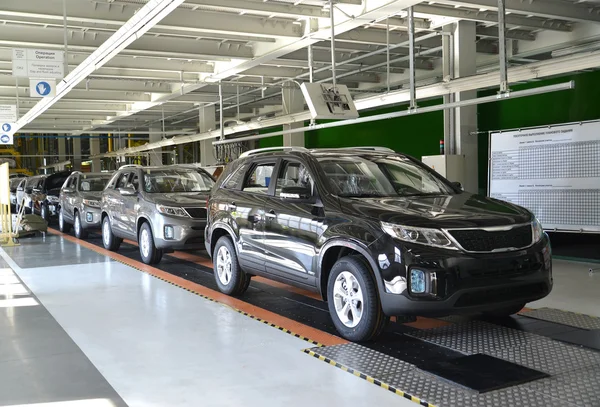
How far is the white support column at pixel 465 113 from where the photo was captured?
10352mm

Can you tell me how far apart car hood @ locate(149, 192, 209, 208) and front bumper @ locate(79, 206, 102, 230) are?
407 cm

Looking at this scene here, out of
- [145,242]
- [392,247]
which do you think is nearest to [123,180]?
[145,242]

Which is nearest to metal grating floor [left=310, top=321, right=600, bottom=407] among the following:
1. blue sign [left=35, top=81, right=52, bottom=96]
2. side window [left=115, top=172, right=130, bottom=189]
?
side window [left=115, top=172, right=130, bottom=189]

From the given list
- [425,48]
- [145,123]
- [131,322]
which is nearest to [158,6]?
[131,322]

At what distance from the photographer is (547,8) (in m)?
9.70

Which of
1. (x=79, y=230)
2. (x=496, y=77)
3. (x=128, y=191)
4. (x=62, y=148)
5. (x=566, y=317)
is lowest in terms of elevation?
(x=566, y=317)

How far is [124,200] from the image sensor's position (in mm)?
10305

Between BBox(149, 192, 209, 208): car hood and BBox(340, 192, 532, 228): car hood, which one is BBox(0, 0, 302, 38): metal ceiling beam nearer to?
BBox(149, 192, 209, 208): car hood

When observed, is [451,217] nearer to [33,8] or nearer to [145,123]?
[33,8]

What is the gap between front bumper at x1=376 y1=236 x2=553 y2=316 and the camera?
14.5ft

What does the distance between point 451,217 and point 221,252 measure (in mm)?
3150

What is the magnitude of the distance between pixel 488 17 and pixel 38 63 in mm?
7702

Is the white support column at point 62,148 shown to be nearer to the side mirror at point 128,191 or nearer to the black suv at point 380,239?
the side mirror at point 128,191

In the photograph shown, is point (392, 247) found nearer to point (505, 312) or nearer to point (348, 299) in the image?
point (348, 299)
